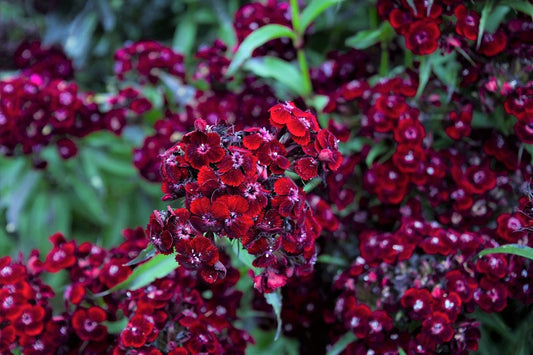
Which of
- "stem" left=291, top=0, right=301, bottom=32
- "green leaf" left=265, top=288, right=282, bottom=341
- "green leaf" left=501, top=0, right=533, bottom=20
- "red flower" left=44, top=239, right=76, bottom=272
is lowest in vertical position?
"red flower" left=44, top=239, right=76, bottom=272

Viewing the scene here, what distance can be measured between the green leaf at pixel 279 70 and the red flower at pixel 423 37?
1.73 feet

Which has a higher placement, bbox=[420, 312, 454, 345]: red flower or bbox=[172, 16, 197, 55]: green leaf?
bbox=[420, 312, 454, 345]: red flower

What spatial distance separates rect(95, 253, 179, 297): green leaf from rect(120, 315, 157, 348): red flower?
0.35ft

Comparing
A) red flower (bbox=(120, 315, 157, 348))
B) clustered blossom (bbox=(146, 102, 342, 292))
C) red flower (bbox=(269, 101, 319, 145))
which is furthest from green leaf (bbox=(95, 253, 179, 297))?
red flower (bbox=(269, 101, 319, 145))

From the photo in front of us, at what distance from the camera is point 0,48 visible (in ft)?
11.2

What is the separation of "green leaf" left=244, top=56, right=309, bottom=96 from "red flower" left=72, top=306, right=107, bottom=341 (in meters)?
1.06

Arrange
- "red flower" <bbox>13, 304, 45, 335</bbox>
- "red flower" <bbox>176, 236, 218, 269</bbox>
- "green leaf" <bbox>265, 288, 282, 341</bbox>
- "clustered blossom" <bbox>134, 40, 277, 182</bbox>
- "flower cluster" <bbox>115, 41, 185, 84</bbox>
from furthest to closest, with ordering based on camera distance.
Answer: "flower cluster" <bbox>115, 41, 185, 84</bbox>, "clustered blossom" <bbox>134, 40, 277, 182</bbox>, "red flower" <bbox>13, 304, 45, 335</bbox>, "green leaf" <bbox>265, 288, 282, 341</bbox>, "red flower" <bbox>176, 236, 218, 269</bbox>

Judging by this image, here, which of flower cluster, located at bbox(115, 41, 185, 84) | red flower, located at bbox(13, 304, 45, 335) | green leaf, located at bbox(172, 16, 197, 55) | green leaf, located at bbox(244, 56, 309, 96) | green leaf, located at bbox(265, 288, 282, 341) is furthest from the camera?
green leaf, located at bbox(172, 16, 197, 55)

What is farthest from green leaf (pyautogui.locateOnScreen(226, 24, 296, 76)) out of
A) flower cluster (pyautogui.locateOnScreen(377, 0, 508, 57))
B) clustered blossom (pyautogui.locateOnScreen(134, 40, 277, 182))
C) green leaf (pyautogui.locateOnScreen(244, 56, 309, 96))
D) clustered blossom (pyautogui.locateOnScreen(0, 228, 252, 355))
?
clustered blossom (pyautogui.locateOnScreen(0, 228, 252, 355))

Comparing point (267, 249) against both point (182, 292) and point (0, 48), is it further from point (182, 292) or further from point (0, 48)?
point (0, 48)

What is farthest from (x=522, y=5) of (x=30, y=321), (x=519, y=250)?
(x=30, y=321)

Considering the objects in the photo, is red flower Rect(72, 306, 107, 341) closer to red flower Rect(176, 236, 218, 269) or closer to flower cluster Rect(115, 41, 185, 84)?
red flower Rect(176, 236, 218, 269)

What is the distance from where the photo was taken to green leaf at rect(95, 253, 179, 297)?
59.9 inches

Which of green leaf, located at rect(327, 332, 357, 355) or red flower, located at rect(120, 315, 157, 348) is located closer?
red flower, located at rect(120, 315, 157, 348)
